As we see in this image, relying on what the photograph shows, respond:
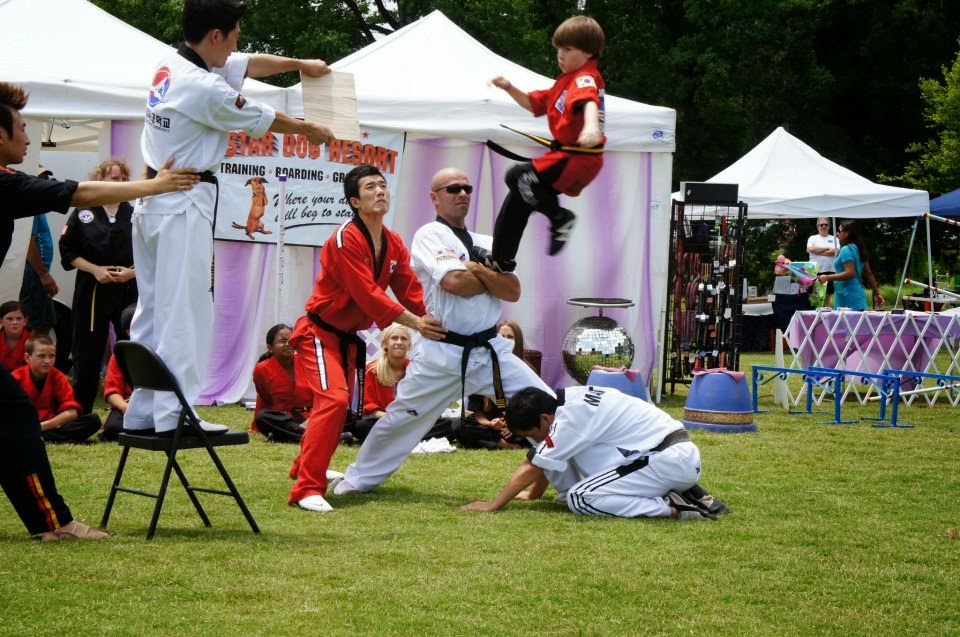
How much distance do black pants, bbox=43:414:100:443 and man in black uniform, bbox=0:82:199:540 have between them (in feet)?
9.86

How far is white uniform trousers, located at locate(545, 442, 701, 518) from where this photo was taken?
580cm

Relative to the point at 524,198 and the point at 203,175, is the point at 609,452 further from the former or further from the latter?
the point at 203,175

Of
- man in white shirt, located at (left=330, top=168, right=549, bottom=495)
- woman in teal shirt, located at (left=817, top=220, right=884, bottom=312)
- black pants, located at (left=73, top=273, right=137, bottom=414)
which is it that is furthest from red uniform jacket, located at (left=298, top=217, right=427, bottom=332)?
woman in teal shirt, located at (left=817, top=220, right=884, bottom=312)

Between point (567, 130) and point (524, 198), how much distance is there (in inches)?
15.3

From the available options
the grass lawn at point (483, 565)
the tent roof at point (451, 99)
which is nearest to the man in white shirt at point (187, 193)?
the grass lawn at point (483, 565)

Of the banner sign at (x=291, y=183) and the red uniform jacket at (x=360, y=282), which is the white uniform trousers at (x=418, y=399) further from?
the banner sign at (x=291, y=183)

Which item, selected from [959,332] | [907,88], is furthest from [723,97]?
[959,332]

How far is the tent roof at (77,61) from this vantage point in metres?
9.47

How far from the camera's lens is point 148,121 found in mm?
5172

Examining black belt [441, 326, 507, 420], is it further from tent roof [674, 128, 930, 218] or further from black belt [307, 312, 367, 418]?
tent roof [674, 128, 930, 218]

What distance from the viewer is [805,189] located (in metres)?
17.3

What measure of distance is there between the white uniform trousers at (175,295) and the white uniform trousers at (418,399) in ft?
4.21

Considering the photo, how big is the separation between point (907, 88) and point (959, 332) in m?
20.9

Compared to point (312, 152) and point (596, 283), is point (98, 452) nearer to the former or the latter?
point (312, 152)
